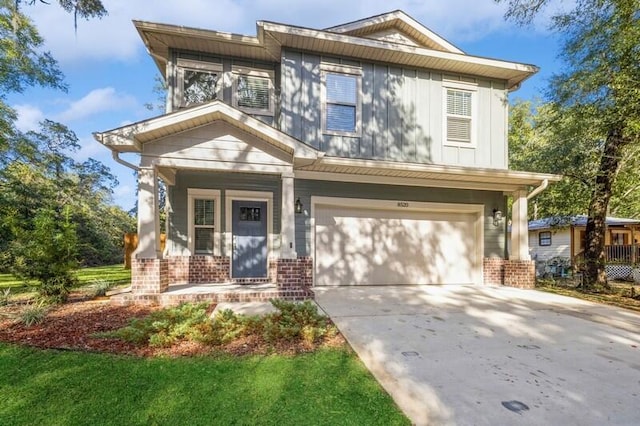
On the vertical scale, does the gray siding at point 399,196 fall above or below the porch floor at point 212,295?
above

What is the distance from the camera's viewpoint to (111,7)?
6035 millimetres

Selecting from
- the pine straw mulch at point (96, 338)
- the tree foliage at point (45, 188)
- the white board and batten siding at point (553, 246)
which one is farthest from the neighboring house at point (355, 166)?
the white board and batten siding at point (553, 246)

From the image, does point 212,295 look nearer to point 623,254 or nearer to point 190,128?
point 190,128

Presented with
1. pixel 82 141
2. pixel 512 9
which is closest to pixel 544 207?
pixel 512 9

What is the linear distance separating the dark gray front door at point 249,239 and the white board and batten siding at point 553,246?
14.1m

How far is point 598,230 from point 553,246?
8541 mm

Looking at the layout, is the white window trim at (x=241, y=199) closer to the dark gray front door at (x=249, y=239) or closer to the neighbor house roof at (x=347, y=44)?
the dark gray front door at (x=249, y=239)

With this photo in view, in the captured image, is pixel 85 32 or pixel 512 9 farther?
pixel 512 9

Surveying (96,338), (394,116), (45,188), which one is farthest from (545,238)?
(45,188)

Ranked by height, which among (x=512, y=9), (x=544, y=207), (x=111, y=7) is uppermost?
(x=512, y=9)

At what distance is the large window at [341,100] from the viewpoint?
7772 millimetres

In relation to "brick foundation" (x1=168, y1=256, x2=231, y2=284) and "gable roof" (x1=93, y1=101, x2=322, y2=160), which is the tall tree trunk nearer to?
"gable roof" (x1=93, y1=101, x2=322, y2=160)

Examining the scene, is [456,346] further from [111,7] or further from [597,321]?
[111,7]

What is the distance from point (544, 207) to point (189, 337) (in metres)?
12.3
